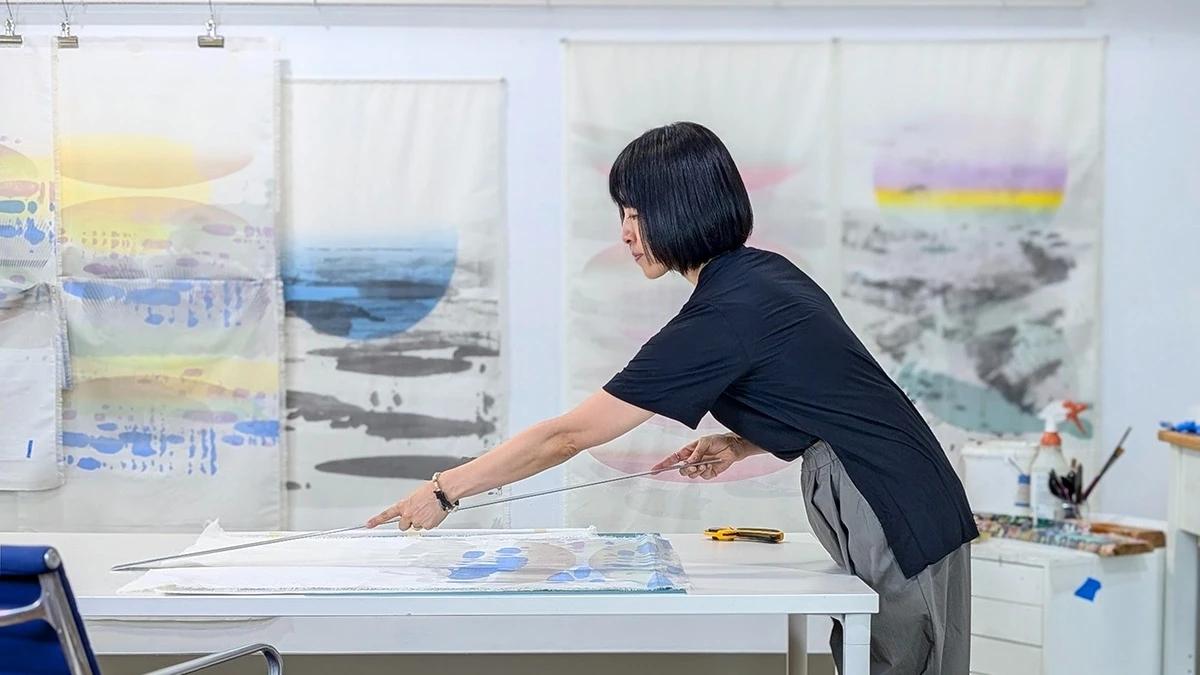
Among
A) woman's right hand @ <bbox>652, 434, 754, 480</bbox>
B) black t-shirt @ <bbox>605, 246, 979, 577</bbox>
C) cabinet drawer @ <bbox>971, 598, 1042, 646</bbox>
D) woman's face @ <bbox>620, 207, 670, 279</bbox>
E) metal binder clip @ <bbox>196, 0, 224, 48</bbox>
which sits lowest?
cabinet drawer @ <bbox>971, 598, 1042, 646</bbox>

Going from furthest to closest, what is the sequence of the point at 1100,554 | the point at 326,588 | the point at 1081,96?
the point at 1081,96
the point at 1100,554
the point at 326,588

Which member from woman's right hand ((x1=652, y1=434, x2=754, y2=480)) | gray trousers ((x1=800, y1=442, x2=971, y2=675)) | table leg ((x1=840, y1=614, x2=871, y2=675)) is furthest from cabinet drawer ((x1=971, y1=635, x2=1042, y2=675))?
table leg ((x1=840, y1=614, x2=871, y2=675))

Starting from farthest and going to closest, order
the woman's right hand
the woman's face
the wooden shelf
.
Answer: the wooden shelf
the woman's right hand
the woman's face

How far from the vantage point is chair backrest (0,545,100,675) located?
1458 mm

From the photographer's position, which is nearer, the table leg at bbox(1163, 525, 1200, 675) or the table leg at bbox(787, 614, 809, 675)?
the table leg at bbox(787, 614, 809, 675)

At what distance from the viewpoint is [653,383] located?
186 cm

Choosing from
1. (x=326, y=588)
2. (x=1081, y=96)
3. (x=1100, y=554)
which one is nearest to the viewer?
(x=326, y=588)

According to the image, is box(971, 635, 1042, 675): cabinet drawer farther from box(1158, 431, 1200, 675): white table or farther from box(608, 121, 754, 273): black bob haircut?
box(608, 121, 754, 273): black bob haircut

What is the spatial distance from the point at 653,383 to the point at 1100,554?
5.43ft

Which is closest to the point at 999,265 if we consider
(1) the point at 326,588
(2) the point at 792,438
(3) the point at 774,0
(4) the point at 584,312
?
(3) the point at 774,0

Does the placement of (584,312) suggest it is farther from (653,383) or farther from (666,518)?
(653,383)

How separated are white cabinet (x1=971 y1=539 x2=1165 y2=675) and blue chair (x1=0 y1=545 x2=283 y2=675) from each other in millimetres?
2187

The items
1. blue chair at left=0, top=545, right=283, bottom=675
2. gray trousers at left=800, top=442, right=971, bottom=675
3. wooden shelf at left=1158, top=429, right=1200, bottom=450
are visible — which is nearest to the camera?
blue chair at left=0, top=545, right=283, bottom=675

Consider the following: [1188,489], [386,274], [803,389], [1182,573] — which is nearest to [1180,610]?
[1182,573]
